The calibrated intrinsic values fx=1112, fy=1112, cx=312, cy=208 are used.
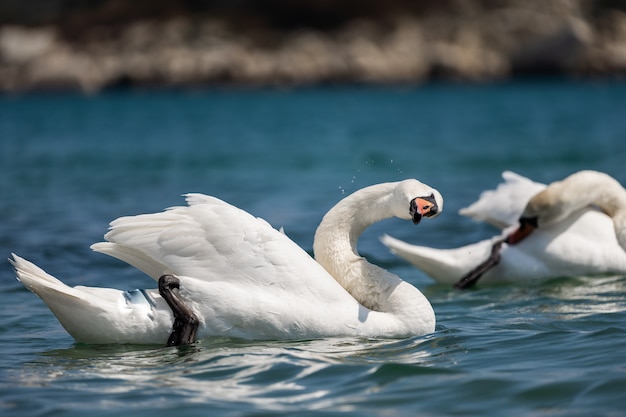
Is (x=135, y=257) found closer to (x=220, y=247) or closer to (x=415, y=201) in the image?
(x=220, y=247)

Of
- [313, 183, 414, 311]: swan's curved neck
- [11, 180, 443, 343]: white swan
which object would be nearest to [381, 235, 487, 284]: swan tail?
[313, 183, 414, 311]: swan's curved neck

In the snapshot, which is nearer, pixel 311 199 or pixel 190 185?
pixel 311 199

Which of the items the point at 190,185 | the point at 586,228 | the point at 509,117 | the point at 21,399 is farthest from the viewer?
the point at 509,117

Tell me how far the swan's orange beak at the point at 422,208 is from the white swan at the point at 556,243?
245 cm

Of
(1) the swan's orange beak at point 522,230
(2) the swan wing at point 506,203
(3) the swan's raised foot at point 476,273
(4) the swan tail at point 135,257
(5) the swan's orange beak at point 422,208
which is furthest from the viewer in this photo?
(2) the swan wing at point 506,203

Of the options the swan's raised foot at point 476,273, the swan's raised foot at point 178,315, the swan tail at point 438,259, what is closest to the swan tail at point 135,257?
the swan's raised foot at point 178,315

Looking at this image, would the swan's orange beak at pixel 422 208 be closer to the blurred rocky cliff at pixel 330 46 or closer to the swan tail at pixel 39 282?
the swan tail at pixel 39 282

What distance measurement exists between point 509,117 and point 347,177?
1610 centimetres

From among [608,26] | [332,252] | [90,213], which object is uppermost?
[608,26]

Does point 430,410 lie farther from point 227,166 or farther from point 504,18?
point 504,18

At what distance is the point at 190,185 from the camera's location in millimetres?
17250

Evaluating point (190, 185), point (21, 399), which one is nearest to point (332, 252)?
point (21, 399)

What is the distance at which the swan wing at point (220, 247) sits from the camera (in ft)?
20.3

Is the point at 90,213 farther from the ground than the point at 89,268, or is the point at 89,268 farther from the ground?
the point at 90,213
